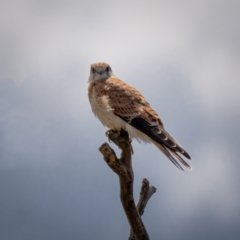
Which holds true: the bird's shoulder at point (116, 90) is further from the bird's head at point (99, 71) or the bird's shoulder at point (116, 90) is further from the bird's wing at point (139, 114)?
the bird's head at point (99, 71)

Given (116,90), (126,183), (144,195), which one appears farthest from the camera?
(116,90)

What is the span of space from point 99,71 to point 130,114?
1.14 meters

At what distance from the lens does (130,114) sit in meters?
4.86

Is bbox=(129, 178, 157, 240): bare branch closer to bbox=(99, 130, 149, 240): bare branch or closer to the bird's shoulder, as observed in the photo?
bbox=(99, 130, 149, 240): bare branch

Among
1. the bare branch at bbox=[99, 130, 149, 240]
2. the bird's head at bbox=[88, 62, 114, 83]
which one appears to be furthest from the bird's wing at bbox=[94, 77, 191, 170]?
the bare branch at bbox=[99, 130, 149, 240]

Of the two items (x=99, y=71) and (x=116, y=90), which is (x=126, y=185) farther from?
(x=99, y=71)

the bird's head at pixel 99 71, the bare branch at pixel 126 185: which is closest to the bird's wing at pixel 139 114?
the bird's head at pixel 99 71

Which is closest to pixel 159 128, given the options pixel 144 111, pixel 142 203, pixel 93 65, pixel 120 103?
pixel 144 111

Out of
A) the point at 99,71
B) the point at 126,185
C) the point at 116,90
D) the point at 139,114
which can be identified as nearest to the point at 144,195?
the point at 126,185

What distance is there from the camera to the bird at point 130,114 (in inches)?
179

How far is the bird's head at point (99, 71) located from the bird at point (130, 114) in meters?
0.20

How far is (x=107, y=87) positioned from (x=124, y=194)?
166 centimetres

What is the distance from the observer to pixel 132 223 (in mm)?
4227

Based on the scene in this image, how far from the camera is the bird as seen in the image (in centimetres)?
455
